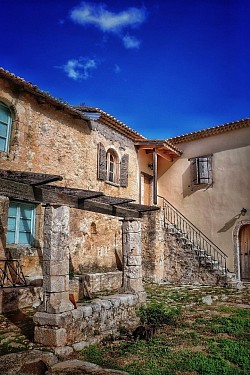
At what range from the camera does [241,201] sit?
1334cm

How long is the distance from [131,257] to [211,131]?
28.3ft

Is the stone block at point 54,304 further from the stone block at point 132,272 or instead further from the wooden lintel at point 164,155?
the wooden lintel at point 164,155

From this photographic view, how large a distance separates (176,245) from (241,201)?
328 cm

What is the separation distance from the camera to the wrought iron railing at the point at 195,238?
1288 cm

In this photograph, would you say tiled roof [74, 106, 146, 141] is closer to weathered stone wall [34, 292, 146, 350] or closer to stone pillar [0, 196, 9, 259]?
stone pillar [0, 196, 9, 259]

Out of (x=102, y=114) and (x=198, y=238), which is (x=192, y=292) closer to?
(x=198, y=238)

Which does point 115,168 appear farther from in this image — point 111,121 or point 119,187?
point 111,121

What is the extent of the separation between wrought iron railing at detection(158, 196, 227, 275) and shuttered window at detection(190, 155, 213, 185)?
6.25 ft

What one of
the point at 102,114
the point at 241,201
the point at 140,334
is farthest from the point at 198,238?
the point at 140,334

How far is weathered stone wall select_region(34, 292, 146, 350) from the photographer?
5.05m

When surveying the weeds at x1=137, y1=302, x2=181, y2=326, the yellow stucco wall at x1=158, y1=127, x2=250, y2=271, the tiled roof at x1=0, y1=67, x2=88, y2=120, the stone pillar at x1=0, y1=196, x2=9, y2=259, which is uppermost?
the tiled roof at x1=0, y1=67, x2=88, y2=120

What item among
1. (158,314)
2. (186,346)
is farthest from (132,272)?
(186,346)

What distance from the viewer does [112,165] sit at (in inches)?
536

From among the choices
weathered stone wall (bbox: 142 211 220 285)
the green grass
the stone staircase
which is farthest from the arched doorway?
the green grass
